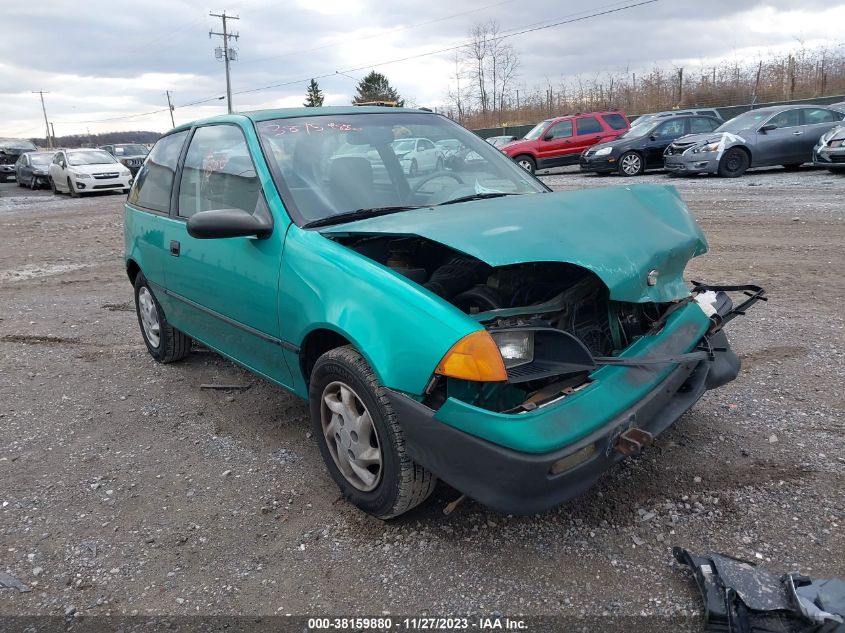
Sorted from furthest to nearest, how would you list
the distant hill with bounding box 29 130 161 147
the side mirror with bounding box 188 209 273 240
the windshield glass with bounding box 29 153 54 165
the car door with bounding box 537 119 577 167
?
the distant hill with bounding box 29 130 161 147 < the windshield glass with bounding box 29 153 54 165 < the car door with bounding box 537 119 577 167 < the side mirror with bounding box 188 209 273 240

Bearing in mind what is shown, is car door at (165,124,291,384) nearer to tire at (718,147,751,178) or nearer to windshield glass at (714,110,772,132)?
tire at (718,147,751,178)

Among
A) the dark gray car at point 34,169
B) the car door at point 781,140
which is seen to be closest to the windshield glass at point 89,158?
the dark gray car at point 34,169

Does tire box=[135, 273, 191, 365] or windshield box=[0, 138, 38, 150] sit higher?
windshield box=[0, 138, 38, 150]

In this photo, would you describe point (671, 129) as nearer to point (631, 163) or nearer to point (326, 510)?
point (631, 163)

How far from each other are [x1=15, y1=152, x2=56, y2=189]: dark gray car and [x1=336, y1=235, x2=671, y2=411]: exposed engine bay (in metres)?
24.0

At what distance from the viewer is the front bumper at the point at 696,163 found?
551 inches

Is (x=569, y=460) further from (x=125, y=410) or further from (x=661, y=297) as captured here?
(x=125, y=410)

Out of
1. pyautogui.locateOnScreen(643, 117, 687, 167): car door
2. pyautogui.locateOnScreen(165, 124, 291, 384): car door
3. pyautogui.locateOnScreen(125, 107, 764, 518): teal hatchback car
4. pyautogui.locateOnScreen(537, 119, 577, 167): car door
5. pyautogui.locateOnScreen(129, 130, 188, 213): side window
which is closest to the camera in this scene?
pyautogui.locateOnScreen(125, 107, 764, 518): teal hatchback car

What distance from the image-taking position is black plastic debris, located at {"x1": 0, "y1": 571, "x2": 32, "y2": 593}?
Result: 248cm

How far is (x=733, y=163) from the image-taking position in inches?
557

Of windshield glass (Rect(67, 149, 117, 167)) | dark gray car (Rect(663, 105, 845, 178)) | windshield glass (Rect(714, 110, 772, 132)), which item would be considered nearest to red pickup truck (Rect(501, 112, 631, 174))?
windshield glass (Rect(714, 110, 772, 132))

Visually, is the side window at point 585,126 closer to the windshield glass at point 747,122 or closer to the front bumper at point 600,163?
the front bumper at point 600,163

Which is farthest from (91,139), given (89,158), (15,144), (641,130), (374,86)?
(641,130)

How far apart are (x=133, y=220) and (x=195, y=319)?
4.13 feet
